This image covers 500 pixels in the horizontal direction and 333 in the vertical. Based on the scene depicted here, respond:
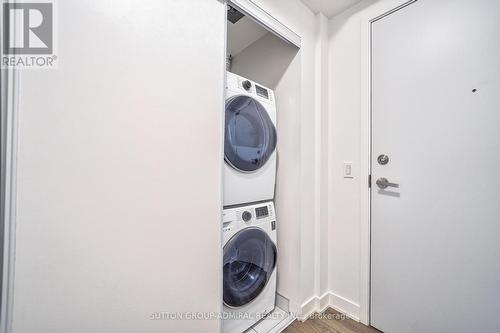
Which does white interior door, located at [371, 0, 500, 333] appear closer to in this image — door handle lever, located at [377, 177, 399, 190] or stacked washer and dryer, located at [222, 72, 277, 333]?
door handle lever, located at [377, 177, 399, 190]

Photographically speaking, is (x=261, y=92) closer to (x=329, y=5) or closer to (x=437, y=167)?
(x=329, y=5)

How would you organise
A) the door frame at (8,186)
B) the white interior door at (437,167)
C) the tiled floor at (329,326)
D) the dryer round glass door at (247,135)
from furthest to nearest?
the tiled floor at (329,326), the dryer round glass door at (247,135), the white interior door at (437,167), the door frame at (8,186)

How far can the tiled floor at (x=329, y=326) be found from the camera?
1287 mm

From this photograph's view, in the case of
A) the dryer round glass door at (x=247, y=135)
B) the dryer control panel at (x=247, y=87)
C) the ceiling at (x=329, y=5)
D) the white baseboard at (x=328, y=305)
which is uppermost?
the ceiling at (x=329, y=5)

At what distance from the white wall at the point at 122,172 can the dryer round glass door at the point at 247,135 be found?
7.0 inches

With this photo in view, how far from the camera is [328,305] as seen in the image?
5.01ft

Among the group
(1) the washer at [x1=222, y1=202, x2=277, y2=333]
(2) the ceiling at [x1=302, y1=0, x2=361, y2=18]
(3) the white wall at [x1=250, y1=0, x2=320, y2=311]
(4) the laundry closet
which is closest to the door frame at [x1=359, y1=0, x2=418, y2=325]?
(2) the ceiling at [x1=302, y1=0, x2=361, y2=18]

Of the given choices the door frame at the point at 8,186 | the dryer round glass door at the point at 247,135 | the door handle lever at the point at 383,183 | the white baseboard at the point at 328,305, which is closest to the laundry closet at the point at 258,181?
the dryer round glass door at the point at 247,135

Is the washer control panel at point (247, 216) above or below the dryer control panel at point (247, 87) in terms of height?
below

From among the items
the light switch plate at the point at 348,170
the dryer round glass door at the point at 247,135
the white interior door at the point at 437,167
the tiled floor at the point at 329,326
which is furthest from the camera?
the light switch plate at the point at 348,170

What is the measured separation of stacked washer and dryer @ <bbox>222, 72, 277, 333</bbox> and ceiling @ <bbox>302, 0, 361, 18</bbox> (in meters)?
0.73

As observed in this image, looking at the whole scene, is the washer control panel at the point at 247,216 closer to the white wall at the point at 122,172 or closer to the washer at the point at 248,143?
the washer at the point at 248,143

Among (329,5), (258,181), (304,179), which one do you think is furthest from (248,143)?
(329,5)

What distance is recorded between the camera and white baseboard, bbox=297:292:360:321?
1.37 meters
